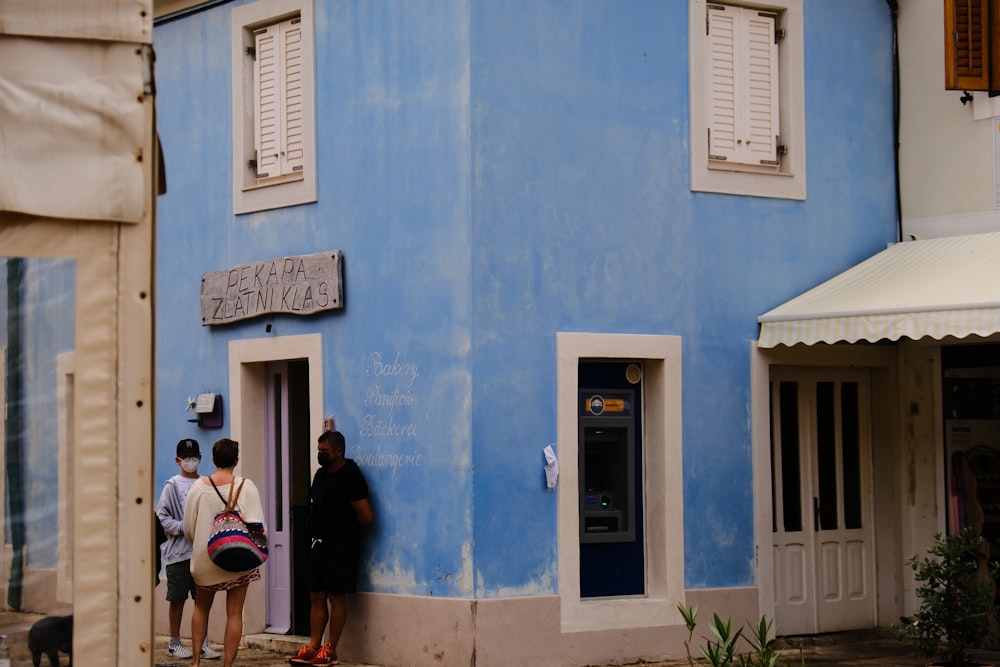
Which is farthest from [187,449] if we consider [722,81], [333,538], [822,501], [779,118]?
[779,118]

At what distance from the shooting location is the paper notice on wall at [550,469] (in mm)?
11219

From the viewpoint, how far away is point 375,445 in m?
11.7

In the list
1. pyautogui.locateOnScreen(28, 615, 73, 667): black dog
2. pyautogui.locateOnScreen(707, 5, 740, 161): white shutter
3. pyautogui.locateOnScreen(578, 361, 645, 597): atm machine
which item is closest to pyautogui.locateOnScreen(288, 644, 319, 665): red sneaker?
pyautogui.locateOnScreen(578, 361, 645, 597): atm machine

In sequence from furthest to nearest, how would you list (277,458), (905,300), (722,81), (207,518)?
(277,458)
(722,81)
(905,300)
(207,518)

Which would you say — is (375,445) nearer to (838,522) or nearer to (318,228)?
(318,228)

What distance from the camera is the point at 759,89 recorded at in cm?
1280

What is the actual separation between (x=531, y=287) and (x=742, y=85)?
9.29 feet

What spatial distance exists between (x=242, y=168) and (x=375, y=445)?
3.02 meters

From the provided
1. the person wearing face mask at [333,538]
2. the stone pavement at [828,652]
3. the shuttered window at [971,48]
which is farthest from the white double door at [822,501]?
the person wearing face mask at [333,538]

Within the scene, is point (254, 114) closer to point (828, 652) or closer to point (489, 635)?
point (489, 635)

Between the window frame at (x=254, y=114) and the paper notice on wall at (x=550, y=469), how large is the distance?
3004 millimetres

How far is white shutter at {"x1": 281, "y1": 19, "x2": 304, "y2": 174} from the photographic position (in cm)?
1272

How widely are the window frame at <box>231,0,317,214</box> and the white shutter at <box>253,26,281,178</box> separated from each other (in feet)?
0.19

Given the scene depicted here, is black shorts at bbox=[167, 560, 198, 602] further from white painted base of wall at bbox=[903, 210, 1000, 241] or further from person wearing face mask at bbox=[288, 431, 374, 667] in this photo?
white painted base of wall at bbox=[903, 210, 1000, 241]
